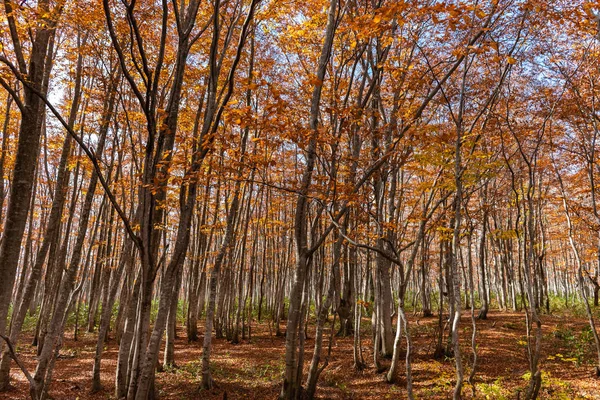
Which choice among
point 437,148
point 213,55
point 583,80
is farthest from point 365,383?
point 583,80

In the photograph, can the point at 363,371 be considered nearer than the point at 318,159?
No

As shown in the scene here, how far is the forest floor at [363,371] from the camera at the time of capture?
23.8 feet

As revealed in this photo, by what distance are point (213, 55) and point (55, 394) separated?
848cm

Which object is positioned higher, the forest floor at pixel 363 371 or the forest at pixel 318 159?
the forest at pixel 318 159

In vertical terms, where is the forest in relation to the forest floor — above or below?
above

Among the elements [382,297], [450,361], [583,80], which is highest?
[583,80]

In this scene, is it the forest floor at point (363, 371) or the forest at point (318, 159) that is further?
the forest floor at point (363, 371)

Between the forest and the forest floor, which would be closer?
the forest

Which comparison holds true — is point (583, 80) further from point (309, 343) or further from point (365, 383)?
point (309, 343)

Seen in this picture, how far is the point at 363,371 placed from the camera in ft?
29.1

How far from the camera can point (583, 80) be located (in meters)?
8.45

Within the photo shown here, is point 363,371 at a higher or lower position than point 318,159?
lower

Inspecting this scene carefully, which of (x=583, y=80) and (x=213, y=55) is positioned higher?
(x=583, y=80)

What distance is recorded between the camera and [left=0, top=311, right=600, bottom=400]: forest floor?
286 inches
